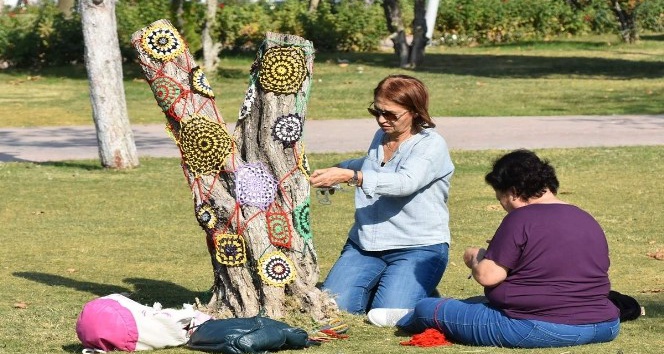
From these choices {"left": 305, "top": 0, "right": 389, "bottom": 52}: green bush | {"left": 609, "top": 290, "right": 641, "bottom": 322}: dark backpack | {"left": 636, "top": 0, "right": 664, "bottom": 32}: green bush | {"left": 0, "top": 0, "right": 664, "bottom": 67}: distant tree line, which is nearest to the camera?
{"left": 609, "top": 290, "right": 641, "bottom": 322}: dark backpack

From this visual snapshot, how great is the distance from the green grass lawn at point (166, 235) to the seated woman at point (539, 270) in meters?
0.09

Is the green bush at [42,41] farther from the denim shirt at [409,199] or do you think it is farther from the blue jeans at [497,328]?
the blue jeans at [497,328]

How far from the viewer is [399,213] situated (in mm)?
7094

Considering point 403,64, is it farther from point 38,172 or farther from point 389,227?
point 389,227

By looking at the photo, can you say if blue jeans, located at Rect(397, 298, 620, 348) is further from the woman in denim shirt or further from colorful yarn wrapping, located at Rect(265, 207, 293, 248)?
colorful yarn wrapping, located at Rect(265, 207, 293, 248)

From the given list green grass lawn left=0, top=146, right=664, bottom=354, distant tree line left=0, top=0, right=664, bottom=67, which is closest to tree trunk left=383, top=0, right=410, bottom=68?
distant tree line left=0, top=0, right=664, bottom=67

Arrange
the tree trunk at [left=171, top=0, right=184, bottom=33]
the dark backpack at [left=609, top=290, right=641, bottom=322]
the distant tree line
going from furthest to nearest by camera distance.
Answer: the distant tree line → the tree trunk at [left=171, top=0, right=184, bottom=33] → the dark backpack at [left=609, top=290, right=641, bottom=322]

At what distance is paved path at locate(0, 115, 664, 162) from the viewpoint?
16.0m

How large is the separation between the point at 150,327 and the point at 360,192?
1.59m

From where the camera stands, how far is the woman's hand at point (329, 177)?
648 centimetres

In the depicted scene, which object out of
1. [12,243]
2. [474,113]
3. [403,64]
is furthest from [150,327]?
[403,64]

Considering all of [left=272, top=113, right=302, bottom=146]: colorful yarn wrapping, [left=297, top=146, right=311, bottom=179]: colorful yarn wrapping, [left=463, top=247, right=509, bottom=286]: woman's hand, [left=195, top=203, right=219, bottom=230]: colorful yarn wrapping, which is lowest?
[left=463, top=247, right=509, bottom=286]: woman's hand

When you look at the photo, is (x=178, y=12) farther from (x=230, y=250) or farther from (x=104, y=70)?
(x=230, y=250)

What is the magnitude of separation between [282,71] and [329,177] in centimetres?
70
